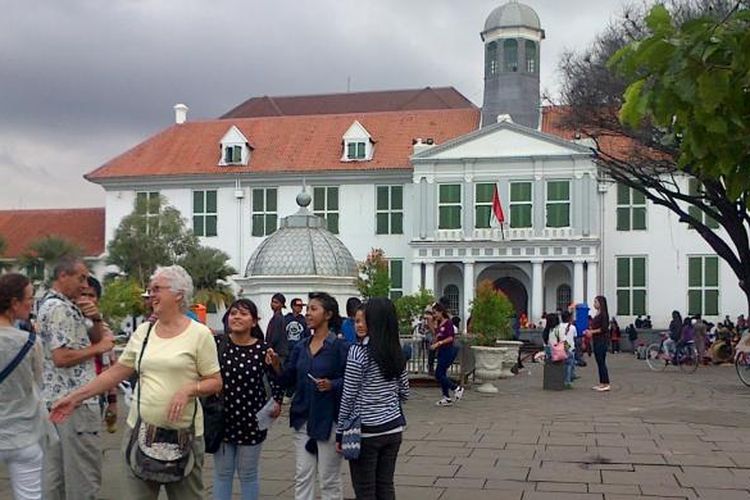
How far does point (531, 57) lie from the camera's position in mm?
45219

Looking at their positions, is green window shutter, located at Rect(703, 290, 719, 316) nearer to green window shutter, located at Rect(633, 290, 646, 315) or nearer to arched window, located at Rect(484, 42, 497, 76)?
green window shutter, located at Rect(633, 290, 646, 315)

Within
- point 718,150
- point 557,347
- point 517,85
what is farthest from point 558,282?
point 718,150

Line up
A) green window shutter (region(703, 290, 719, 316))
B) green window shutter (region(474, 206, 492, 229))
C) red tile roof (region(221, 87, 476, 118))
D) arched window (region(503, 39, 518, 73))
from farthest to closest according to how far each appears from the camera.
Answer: red tile roof (region(221, 87, 476, 118)) → arched window (region(503, 39, 518, 73)) → green window shutter (region(474, 206, 492, 229)) → green window shutter (region(703, 290, 719, 316))

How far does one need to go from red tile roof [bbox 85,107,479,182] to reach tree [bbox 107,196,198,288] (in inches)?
238

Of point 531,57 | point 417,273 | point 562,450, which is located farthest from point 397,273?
point 562,450

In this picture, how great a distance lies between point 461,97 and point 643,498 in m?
52.1

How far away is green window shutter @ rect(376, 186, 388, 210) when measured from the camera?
44.6 m

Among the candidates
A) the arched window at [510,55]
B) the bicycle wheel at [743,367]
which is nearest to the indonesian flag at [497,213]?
the arched window at [510,55]

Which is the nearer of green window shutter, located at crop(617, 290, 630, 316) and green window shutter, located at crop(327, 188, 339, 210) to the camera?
green window shutter, located at crop(617, 290, 630, 316)

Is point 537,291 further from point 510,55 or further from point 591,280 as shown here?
point 510,55

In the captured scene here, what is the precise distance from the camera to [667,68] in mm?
3875

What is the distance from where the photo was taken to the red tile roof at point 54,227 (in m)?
48.5

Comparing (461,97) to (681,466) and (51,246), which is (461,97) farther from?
(681,466)

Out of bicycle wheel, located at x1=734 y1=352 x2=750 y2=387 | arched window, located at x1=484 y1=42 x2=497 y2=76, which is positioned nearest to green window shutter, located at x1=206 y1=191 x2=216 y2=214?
arched window, located at x1=484 y1=42 x2=497 y2=76
